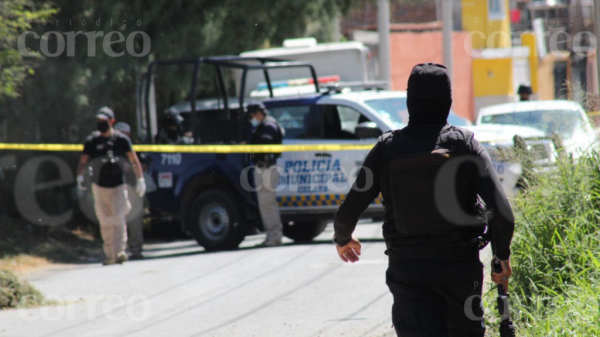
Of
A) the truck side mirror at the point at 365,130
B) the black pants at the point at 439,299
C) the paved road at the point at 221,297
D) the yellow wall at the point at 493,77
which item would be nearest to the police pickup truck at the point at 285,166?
the truck side mirror at the point at 365,130

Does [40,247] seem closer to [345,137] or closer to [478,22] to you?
[345,137]

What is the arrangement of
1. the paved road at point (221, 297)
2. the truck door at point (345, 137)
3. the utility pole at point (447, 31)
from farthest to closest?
the utility pole at point (447, 31)
the truck door at point (345, 137)
the paved road at point (221, 297)

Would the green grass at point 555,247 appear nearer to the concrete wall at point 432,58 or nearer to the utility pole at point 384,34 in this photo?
the utility pole at point 384,34

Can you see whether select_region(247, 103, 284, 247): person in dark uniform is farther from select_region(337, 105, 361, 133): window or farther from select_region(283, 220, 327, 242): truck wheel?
select_region(283, 220, 327, 242): truck wheel

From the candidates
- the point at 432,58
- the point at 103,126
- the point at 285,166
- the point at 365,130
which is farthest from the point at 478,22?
the point at 103,126

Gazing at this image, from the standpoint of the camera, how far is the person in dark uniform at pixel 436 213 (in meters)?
3.70

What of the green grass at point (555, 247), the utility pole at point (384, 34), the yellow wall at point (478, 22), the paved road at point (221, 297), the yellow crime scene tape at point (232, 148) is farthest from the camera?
the yellow wall at point (478, 22)

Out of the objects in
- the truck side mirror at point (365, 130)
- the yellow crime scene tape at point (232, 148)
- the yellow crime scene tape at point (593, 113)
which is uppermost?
the yellow crime scene tape at point (593, 113)

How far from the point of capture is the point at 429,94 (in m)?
3.79

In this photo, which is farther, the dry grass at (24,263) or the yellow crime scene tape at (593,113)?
the dry grass at (24,263)

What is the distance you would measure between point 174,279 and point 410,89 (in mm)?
6069

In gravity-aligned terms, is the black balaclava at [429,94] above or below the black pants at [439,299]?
above

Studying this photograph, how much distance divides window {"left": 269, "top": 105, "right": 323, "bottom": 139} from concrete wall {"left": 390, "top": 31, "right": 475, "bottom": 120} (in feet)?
A: 55.1

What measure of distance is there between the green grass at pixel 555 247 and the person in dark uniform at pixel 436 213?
4.87 ft
